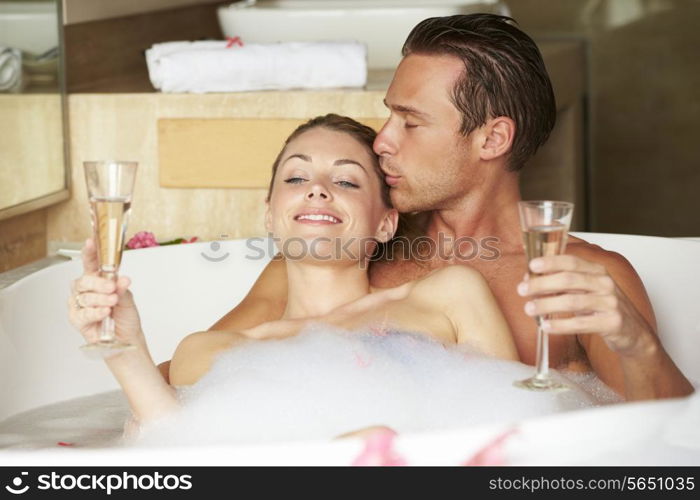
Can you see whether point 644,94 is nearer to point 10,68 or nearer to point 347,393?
point 10,68

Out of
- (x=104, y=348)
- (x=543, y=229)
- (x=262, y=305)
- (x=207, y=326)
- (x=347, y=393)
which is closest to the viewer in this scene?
(x=543, y=229)

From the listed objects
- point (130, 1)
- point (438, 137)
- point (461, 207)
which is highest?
point (130, 1)

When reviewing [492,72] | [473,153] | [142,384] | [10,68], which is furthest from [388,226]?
[10,68]

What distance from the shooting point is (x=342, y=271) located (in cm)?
187

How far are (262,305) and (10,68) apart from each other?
798 millimetres

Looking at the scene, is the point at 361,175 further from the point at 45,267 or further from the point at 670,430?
the point at 670,430

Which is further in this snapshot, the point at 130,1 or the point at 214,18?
the point at 214,18

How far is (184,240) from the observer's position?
100 inches

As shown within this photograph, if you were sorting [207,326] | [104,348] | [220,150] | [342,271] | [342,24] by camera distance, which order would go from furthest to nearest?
[342,24]
[220,150]
[207,326]
[342,271]
[104,348]

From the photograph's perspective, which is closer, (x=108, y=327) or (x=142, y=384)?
(x=108, y=327)

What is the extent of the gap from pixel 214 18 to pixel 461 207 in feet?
7.31

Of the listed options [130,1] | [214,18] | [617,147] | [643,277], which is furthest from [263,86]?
[617,147]

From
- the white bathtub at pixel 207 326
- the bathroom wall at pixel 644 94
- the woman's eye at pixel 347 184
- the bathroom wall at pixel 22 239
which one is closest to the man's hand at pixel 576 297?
the white bathtub at pixel 207 326

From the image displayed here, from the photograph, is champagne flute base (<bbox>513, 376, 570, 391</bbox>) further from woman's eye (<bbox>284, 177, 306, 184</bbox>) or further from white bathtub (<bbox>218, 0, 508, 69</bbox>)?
white bathtub (<bbox>218, 0, 508, 69</bbox>)
